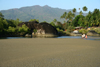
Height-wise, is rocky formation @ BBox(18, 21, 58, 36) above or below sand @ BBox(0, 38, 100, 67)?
above

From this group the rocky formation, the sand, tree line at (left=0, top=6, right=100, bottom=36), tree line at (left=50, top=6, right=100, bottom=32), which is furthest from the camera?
tree line at (left=50, top=6, right=100, bottom=32)

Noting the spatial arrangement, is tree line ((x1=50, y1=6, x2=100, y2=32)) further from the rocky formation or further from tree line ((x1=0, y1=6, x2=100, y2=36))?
the rocky formation

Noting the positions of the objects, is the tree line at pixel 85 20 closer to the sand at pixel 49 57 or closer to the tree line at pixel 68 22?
the tree line at pixel 68 22

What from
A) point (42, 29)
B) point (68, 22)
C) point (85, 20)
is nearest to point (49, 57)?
point (42, 29)

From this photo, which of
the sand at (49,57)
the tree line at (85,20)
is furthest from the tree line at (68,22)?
the sand at (49,57)

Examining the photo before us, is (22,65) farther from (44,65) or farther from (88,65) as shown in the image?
(88,65)

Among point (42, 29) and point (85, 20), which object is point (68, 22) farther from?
point (42, 29)

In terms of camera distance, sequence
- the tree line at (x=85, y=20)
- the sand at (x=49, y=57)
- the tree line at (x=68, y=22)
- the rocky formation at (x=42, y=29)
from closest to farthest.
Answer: the sand at (x=49, y=57) < the tree line at (x=68, y=22) < the rocky formation at (x=42, y=29) < the tree line at (x=85, y=20)

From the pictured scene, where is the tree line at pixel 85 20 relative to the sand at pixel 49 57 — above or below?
above

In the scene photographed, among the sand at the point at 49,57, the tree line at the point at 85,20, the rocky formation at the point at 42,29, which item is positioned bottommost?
the sand at the point at 49,57

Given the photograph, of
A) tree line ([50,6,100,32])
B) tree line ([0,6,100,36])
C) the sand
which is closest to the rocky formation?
tree line ([0,6,100,36])

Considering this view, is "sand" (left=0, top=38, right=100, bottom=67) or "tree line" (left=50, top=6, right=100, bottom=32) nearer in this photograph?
"sand" (left=0, top=38, right=100, bottom=67)

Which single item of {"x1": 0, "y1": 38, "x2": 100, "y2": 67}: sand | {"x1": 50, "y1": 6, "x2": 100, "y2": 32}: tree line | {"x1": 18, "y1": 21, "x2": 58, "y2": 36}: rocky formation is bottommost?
{"x1": 0, "y1": 38, "x2": 100, "y2": 67}: sand

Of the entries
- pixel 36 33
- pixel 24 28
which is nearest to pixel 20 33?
pixel 24 28
